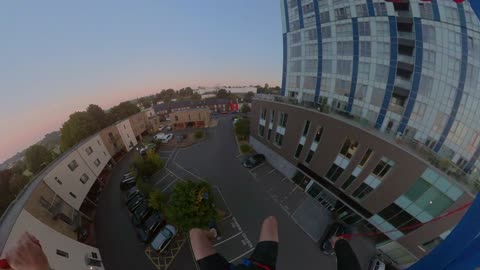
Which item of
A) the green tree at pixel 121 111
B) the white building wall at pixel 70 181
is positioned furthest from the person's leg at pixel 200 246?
the green tree at pixel 121 111

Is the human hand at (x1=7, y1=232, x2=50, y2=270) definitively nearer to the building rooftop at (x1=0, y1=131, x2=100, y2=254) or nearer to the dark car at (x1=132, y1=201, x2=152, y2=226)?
the building rooftop at (x1=0, y1=131, x2=100, y2=254)

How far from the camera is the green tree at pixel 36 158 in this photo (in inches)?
578

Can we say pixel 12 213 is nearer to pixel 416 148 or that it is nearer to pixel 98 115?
pixel 416 148

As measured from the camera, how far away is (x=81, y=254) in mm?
6355

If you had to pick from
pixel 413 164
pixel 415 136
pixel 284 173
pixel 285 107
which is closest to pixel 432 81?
pixel 415 136

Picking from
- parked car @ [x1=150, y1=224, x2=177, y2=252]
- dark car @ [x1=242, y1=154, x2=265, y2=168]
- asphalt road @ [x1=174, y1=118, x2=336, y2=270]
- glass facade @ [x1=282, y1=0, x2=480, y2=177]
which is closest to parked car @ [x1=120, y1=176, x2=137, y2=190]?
asphalt road @ [x1=174, y1=118, x2=336, y2=270]

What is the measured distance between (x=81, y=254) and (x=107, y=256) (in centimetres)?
121

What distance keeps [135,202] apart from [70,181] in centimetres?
352

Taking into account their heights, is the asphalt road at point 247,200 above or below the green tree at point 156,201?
below

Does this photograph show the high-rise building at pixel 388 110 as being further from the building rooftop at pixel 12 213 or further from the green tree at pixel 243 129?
the building rooftop at pixel 12 213

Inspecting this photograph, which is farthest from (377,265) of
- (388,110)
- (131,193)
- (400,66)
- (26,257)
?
(131,193)

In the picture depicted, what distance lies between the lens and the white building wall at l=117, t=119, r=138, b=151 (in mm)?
15977

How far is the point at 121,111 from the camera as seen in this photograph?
2133cm

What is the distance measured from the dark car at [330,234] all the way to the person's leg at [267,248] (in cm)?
703
